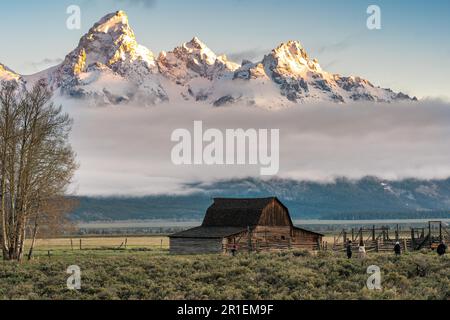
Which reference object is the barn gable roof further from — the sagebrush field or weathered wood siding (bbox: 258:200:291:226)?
the sagebrush field

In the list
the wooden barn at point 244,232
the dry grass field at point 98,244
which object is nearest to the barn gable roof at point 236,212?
the wooden barn at point 244,232

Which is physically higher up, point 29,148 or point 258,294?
point 29,148

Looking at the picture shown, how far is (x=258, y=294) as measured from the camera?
33.1 m

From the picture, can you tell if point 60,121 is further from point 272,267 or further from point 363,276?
point 363,276

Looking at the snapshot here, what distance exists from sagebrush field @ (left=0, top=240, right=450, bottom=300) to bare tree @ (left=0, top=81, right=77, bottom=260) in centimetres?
694

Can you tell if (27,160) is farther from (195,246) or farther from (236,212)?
(236,212)

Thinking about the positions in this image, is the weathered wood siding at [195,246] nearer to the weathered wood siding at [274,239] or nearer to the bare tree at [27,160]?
the weathered wood siding at [274,239]

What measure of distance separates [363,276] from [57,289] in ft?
55.8

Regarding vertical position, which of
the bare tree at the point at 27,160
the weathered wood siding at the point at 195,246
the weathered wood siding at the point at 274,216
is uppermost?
the bare tree at the point at 27,160

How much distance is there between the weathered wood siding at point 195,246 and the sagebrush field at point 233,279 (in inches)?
876

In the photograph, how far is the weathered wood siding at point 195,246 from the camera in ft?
225

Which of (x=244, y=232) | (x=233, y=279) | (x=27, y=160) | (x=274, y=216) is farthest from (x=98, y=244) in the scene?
(x=233, y=279)
